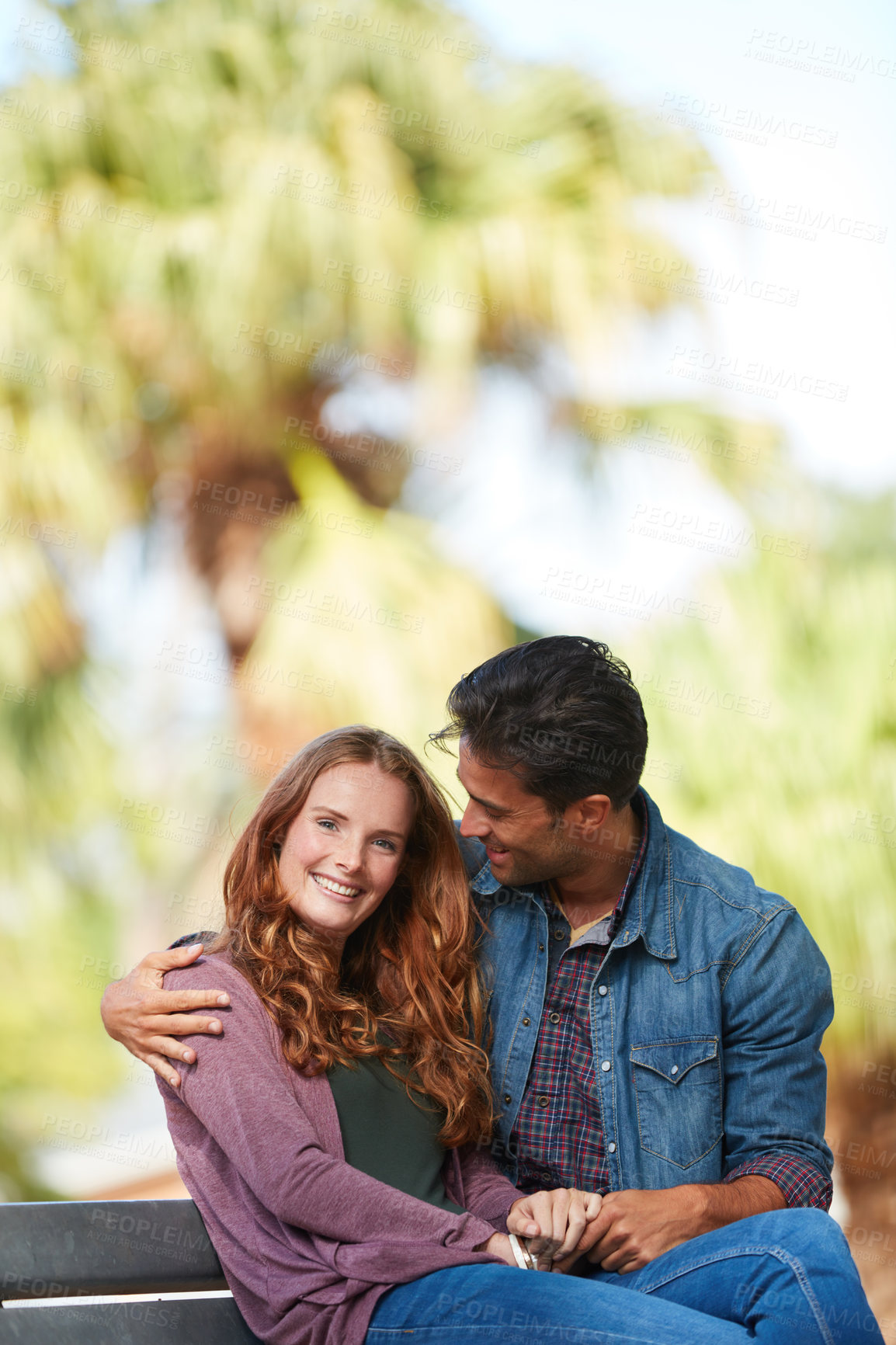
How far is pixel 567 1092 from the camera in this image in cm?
156

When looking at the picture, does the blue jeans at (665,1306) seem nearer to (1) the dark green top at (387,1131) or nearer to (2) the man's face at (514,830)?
(1) the dark green top at (387,1131)

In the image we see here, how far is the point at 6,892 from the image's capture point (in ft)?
14.5

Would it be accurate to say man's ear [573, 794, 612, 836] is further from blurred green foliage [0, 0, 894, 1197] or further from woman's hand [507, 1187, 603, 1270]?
blurred green foliage [0, 0, 894, 1197]

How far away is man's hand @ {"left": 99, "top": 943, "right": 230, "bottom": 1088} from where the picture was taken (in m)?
1.30

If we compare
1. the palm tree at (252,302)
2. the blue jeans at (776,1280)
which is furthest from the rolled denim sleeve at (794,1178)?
the palm tree at (252,302)

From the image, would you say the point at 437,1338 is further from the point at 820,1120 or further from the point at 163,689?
the point at 163,689

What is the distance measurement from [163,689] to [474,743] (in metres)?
3.04

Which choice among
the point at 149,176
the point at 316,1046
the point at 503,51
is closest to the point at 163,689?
the point at 149,176

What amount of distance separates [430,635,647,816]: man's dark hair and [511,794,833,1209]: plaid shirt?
0.14m

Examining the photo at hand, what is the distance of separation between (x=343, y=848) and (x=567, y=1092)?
0.44 metres

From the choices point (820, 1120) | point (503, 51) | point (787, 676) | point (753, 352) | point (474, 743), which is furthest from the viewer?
point (503, 51)

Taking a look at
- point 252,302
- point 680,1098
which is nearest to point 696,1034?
point 680,1098

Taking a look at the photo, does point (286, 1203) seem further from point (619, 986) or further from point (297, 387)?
point (297, 387)

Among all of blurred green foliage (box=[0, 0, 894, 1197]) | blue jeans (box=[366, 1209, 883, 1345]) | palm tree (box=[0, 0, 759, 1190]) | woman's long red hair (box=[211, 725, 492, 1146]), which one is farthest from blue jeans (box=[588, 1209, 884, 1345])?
palm tree (box=[0, 0, 759, 1190])
